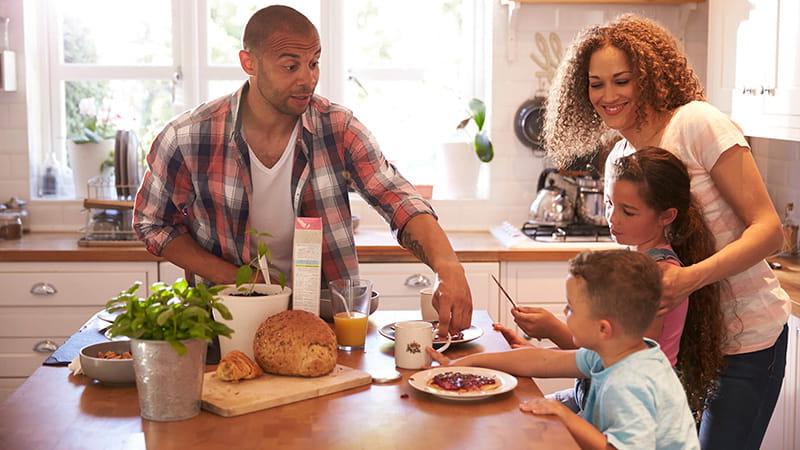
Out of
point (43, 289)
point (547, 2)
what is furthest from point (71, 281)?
point (547, 2)

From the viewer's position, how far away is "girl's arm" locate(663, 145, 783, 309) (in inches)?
85.8

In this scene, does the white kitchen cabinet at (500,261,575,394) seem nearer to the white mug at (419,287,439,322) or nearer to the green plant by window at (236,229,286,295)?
the white mug at (419,287,439,322)

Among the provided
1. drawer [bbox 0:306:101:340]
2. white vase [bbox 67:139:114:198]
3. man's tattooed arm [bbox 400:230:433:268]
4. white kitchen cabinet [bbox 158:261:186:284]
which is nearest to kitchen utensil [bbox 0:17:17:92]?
white vase [bbox 67:139:114:198]

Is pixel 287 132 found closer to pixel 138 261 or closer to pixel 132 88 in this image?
pixel 138 261

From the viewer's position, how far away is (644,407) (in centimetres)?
184

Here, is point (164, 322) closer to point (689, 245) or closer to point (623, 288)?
point (623, 288)

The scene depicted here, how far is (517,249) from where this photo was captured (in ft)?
13.6

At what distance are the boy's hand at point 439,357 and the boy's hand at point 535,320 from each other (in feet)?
0.74

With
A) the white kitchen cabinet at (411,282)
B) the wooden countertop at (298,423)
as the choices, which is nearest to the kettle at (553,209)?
the white kitchen cabinet at (411,282)

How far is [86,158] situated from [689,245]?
3.23 meters

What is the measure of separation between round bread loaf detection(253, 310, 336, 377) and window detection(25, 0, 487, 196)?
2.94 meters

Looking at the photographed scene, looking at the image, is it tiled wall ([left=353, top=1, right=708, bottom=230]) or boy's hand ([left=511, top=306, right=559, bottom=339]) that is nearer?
boy's hand ([left=511, top=306, right=559, bottom=339])

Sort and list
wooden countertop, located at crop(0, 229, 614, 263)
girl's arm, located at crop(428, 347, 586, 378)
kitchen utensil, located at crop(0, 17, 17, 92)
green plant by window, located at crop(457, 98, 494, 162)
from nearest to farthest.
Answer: girl's arm, located at crop(428, 347, 586, 378), wooden countertop, located at crop(0, 229, 614, 263), kitchen utensil, located at crop(0, 17, 17, 92), green plant by window, located at crop(457, 98, 494, 162)

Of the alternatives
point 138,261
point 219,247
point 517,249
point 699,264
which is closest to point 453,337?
point 699,264
